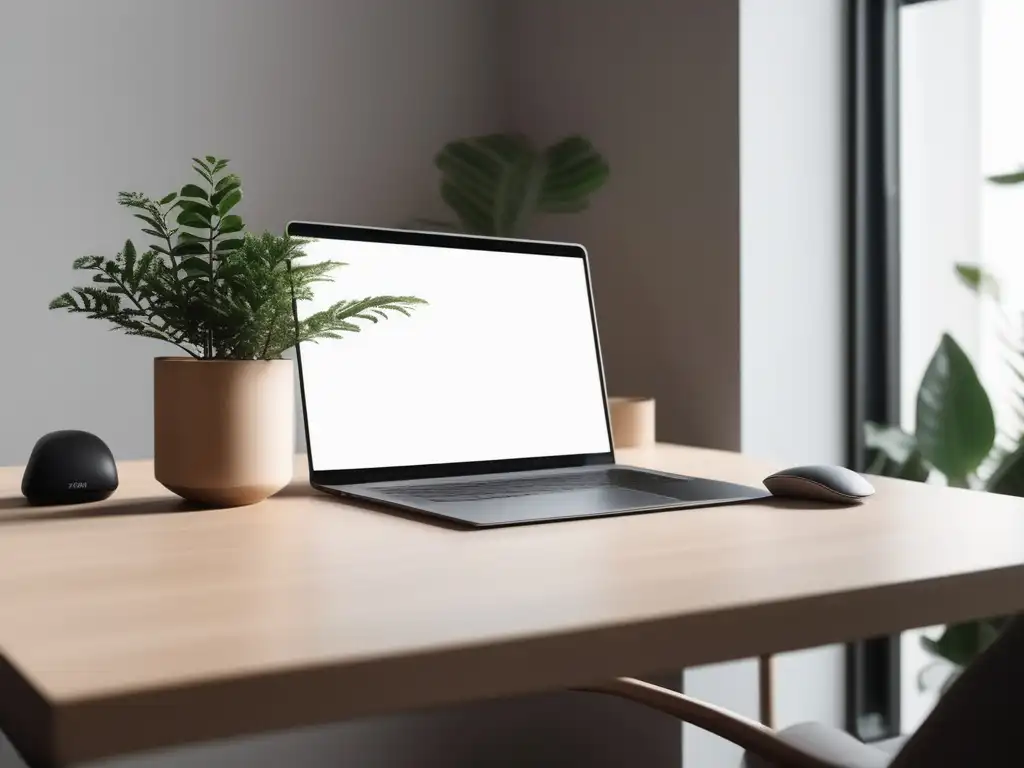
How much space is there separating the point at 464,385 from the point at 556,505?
0.91 feet

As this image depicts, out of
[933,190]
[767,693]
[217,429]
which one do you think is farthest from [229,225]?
[933,190]

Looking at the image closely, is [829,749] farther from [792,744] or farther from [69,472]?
[69,472]

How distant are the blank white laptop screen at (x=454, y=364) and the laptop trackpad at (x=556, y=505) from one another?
0.57ft

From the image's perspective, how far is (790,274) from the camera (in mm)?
1764

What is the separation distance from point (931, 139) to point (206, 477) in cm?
146

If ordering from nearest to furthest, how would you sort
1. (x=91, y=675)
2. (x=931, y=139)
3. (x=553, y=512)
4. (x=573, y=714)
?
(x=91, y=675) → (x=553, y=512) → (x=931, y=139) → (x=573, y=714)

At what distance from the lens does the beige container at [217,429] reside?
93 cm

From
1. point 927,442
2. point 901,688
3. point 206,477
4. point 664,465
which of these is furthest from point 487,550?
point 901,688

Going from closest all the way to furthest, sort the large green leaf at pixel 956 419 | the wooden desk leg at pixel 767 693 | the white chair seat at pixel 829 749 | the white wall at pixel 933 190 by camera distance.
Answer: the white chair seat at pixel 829 749, the wooden desk leg at pixel 767 693, the large green leaf at pixel 956 419, the white wall at pixel 933 190

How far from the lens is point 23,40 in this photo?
1765mm

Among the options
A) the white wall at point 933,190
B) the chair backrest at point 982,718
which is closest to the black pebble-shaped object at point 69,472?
the chair backrest at point 982,718

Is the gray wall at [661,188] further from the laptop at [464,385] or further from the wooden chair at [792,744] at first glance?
the wooden chair at [792,744]

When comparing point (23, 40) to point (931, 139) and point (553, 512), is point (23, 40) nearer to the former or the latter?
point (553, 512)

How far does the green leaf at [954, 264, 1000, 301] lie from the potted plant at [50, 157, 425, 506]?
3.26 feet
